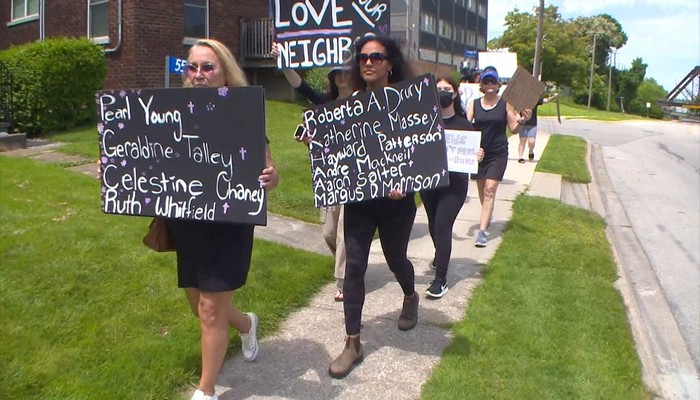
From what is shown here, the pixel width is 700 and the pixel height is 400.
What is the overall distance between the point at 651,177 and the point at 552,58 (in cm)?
4259

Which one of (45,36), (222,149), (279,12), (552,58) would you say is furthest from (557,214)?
(552,58)

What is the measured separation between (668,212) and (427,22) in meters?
38.7

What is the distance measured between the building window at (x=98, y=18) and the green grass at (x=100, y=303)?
27.6 feet

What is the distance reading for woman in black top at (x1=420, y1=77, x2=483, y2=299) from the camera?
16.1 feet

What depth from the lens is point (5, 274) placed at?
4.21 metres

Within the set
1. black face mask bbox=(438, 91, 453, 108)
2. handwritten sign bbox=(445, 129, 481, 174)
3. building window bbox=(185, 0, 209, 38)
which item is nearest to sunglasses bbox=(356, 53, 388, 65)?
black face mask bbox=(438, 91, 453, 108)

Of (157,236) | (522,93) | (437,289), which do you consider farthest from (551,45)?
(157,236)

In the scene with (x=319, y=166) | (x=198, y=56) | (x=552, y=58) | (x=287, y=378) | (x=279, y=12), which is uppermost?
(x=552, y=58)

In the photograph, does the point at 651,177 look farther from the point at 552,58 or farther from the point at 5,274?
the point at 552,58

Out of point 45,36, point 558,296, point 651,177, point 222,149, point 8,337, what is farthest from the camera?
point 45,36

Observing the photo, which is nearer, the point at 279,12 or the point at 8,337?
the point at 8,337

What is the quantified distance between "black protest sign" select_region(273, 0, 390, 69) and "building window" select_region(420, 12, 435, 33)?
1599 inches

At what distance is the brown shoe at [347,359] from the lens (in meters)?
3.56

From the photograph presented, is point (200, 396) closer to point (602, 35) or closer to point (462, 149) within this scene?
point (462, 149)
